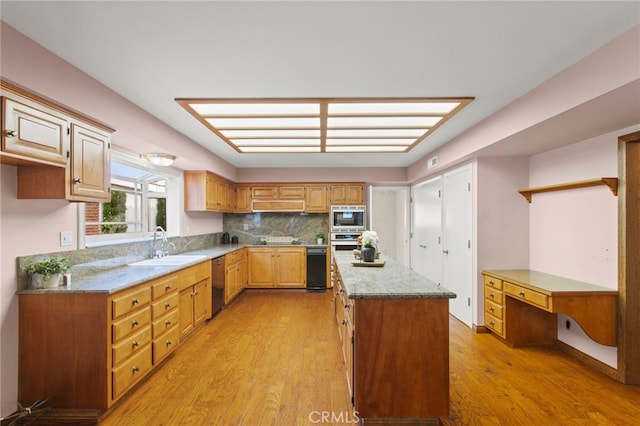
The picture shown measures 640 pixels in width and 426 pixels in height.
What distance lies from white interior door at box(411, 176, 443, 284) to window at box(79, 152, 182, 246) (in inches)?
156

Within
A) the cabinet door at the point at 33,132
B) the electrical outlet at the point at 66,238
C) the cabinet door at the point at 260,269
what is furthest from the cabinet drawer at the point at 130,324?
the cabinet door at the point at 260,269

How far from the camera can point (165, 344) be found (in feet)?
8.65

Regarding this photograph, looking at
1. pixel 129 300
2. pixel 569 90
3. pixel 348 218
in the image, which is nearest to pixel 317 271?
pixel 348 218

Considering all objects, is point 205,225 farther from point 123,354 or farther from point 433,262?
point 433,262

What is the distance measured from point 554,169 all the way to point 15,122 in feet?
14.6

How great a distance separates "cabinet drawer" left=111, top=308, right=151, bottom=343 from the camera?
2002 millimetres

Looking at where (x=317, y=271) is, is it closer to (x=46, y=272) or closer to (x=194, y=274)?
(x=194, y=274)

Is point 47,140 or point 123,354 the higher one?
point 47,140

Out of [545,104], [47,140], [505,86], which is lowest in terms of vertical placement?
[47,140]

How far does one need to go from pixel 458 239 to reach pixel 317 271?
102 inches

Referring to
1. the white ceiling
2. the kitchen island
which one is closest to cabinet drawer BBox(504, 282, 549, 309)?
the kitchen island

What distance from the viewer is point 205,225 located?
507 centimetres

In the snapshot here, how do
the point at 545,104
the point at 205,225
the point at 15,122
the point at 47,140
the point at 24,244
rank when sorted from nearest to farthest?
the point at 15,122
the point at 47,140
the point at 24,244
the point at 545,104
the point at 205,225

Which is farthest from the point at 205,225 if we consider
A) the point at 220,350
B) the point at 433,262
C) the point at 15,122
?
the point at 433,262
